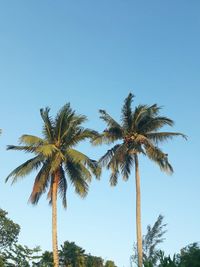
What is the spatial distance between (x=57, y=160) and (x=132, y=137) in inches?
245

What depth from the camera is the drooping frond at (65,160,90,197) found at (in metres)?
36.8

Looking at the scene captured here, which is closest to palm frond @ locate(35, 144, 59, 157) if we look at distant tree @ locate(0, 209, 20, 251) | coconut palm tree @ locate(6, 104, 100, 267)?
coconut palm tree @ locate(6, 104, 100, 267)

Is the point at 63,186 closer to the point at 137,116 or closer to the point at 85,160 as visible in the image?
the point at 85,160

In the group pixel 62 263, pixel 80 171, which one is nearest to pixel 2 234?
pixel 62 263

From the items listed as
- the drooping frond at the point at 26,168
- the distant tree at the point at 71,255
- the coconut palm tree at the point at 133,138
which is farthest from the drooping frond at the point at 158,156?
the distant tree at the point at 71,255

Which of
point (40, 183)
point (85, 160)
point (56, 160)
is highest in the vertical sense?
point (85, 160)

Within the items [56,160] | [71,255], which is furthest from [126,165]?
[71,255]

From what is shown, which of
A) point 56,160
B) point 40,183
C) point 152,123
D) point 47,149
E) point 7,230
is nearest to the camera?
point 47,149

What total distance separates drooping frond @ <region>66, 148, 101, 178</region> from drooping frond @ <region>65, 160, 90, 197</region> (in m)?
0.65

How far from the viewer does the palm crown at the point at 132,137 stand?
3712cm

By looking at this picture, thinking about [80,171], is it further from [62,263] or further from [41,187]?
[62,263]

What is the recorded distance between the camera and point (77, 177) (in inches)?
1459

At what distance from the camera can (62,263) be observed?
53688 mm

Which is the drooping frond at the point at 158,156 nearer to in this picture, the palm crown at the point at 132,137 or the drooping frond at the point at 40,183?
the palm crown at the point at 132,137
